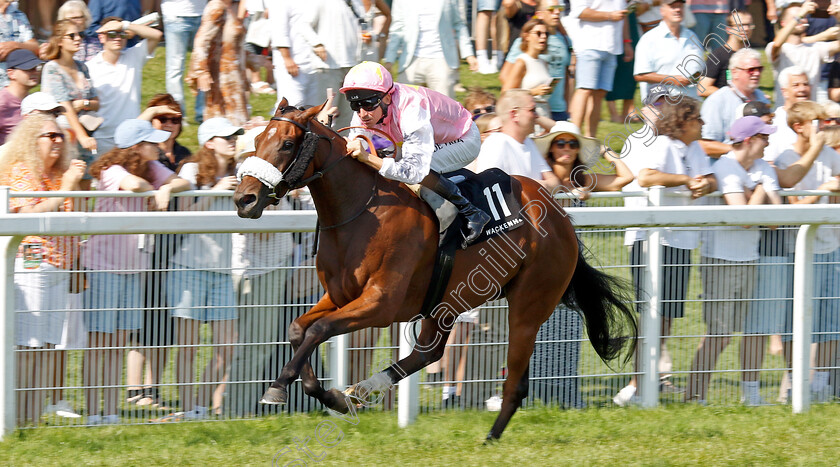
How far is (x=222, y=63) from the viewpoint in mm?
8945

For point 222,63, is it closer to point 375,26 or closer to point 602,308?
point 375,26

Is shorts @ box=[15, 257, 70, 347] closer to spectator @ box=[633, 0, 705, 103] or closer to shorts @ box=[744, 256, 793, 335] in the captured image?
shorts @ box=[744, 256, 793, 335]

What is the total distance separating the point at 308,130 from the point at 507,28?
754 centimetres

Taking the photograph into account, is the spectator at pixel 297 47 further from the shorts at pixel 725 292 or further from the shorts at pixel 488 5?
the shorts at pixel 488 5

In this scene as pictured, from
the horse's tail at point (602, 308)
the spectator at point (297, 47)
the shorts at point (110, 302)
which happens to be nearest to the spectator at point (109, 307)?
the shorts at point (110, 302)

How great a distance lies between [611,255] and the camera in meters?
6.07

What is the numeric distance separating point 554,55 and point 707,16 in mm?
2775

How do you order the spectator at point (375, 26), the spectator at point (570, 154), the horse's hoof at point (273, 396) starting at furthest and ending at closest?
the spectator at point (375, 26) < the spectator at point (570, 154) < the horse's hoof at point (273, 396)

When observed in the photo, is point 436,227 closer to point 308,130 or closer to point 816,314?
point 308,130

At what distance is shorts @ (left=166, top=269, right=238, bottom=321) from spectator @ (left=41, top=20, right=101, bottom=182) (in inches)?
99.1

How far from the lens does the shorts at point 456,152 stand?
532 centimetres

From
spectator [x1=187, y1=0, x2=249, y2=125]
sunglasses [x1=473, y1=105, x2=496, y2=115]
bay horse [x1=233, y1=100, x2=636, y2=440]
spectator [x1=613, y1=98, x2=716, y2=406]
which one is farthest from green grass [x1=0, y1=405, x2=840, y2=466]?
spectator [x1=187, y1=0, x2=249, y2=125]

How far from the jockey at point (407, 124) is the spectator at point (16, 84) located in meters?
3.12

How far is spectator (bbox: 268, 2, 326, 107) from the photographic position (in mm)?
8344
